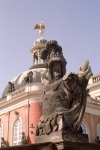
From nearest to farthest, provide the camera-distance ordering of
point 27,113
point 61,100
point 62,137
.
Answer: point 62,137 → point 61,100 → point 27,113

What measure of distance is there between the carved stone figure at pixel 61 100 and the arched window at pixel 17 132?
682 inches

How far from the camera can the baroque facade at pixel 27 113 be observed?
72.5ft

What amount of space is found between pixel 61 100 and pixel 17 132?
18648 millimetres

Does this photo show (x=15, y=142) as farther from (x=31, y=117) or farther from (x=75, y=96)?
(x=75, y=96)

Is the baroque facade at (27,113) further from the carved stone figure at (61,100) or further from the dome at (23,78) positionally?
the carved stone figure at (61,100)

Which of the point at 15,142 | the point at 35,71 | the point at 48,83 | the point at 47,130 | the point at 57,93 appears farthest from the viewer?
the point at 35,71

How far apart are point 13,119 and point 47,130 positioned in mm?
19430

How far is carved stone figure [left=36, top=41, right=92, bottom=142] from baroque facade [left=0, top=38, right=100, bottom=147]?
15.5 meters

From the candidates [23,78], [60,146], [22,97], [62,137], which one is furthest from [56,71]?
[23,78]

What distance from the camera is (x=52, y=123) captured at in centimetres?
536

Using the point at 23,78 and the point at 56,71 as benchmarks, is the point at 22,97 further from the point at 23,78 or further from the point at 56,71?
the point at 56,71

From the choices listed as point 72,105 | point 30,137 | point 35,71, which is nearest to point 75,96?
point 72,105

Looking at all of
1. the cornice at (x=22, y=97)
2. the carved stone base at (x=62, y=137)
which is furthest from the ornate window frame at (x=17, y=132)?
the carved stone base at (x=62, y=137)

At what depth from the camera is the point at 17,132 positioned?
23250 millimetres
